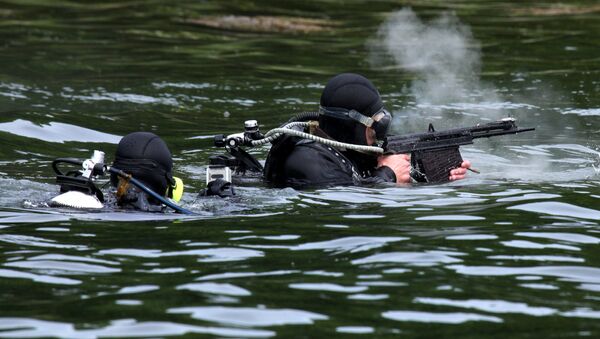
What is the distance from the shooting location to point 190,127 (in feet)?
52.2

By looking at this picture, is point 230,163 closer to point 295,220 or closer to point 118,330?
point 295,220

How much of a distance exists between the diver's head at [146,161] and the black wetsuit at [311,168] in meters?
1.42

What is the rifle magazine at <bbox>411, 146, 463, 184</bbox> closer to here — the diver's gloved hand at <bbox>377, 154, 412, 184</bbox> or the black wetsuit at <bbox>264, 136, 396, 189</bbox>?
the diver's gloved hand at <bbox>377, 154, 412, 184</bbox>

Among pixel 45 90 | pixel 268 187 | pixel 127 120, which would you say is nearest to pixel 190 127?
pixel 127 120

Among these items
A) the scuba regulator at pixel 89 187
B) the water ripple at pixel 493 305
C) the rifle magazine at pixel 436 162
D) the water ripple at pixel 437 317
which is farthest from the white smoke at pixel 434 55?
the water ripple at pixel 437 317

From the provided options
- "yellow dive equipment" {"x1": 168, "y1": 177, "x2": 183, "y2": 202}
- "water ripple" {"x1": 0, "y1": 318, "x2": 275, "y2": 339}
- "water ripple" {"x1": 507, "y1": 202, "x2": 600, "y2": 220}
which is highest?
"yellow dive equipment" {"x1": 168, "y1": 177, "x2": 183, "y2": 202}

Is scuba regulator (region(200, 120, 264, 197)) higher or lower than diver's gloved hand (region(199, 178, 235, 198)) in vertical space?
higher

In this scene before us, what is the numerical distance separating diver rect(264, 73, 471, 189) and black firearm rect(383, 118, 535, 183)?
12 cm

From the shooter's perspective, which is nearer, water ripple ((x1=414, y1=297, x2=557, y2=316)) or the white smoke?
water ripple ((x1=414, y1=297, x2=557, y2=316))

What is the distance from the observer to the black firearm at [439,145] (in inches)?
420

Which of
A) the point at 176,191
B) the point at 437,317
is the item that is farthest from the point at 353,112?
the point at 437,317

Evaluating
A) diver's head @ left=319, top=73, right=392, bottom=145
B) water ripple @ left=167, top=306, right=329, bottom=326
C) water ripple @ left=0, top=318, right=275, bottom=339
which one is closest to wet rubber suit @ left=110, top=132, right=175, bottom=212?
diver's head @ left=319, top=73, right=392, bottom=145

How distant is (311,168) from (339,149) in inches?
16.3

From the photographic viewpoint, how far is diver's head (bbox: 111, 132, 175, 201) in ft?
29.6
